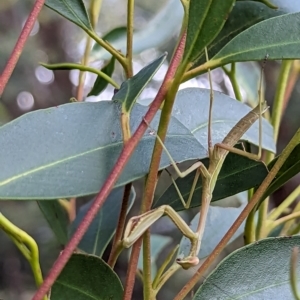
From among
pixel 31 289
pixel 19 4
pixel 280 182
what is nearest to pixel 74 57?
pixel 19 4

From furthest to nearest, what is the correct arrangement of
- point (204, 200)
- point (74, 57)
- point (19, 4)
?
point (74, 57) < point (19, 4) < point (204, 200)

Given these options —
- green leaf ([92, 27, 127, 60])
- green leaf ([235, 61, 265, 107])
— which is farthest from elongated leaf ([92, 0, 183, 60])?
green leaf ([235, 61, 265, 107])

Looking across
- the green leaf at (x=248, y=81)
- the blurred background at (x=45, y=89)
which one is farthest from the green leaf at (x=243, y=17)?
the blurred background at (x=45, y=89)

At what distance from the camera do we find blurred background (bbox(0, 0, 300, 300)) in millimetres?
1843

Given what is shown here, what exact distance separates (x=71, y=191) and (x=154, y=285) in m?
0.11

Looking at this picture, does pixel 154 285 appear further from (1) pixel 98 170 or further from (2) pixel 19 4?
(2) pixel 19 4

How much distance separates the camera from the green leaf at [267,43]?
1.03 feet

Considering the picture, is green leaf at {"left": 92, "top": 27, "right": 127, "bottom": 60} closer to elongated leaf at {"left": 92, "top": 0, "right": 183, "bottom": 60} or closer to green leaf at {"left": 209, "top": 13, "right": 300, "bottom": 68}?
elongated leaf at {"left": 92, "top": 0, "right": 183, "bottom": 60}

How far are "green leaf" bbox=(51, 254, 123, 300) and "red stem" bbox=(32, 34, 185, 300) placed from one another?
0.32 ft

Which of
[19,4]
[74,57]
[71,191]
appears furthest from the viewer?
[74,57]

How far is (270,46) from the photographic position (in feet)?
1.04

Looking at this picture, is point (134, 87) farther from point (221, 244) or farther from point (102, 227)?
point (102, 227)

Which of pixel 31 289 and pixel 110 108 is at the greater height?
pixel 110 108

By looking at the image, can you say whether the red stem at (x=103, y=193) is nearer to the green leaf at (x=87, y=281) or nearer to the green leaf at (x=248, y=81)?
the green leaf at (x=87, y=281)
